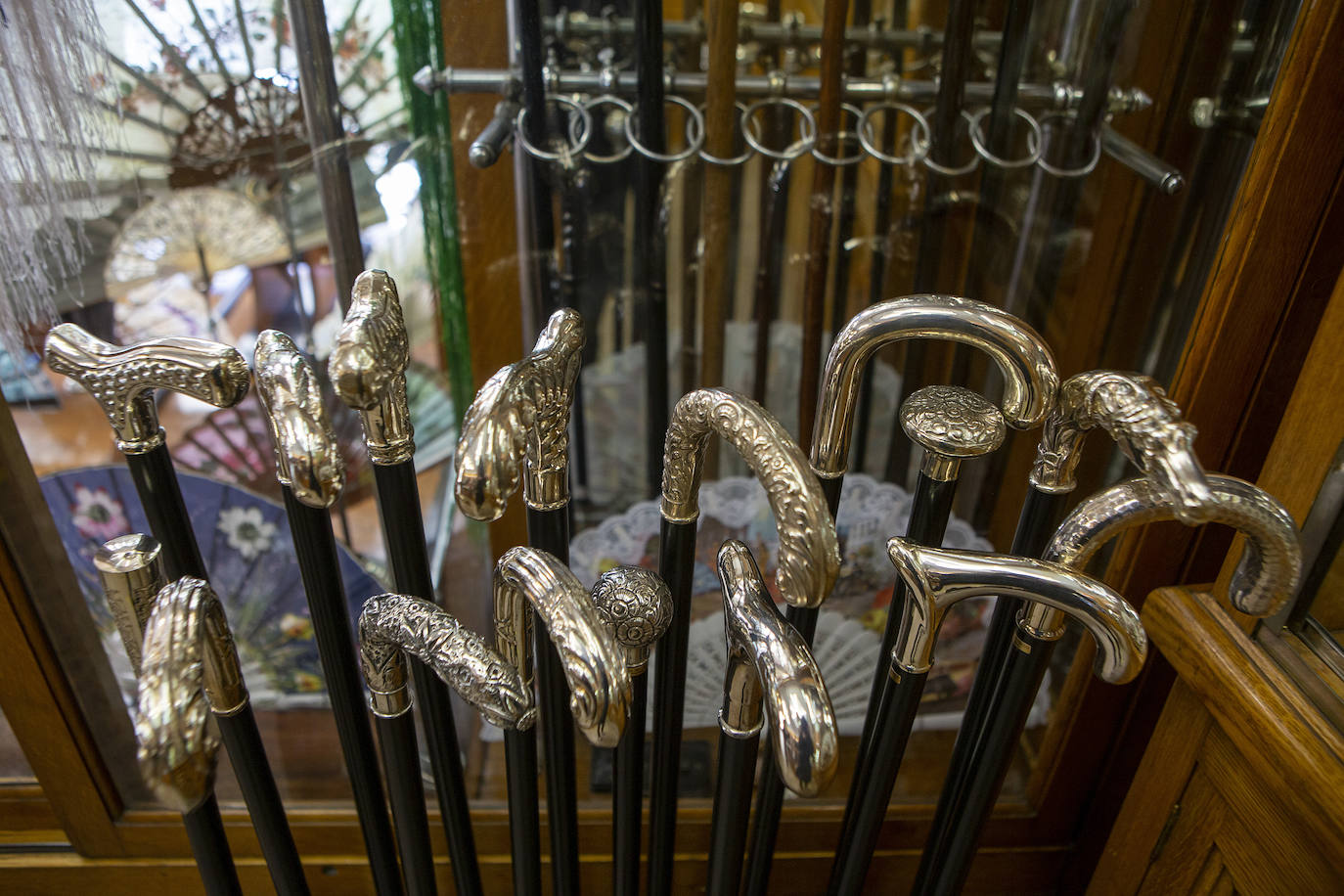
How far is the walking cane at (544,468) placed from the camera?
296mm

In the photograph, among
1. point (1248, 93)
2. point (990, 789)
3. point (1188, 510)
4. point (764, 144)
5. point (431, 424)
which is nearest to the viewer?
point (1188, 510)

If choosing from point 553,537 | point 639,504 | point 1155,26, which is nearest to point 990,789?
point 553,537

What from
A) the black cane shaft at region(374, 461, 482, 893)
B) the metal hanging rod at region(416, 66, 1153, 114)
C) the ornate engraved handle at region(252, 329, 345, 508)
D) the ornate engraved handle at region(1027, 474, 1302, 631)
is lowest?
the black cane shaft at region(374, 461, 482, 893)

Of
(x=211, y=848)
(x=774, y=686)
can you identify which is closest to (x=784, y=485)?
(x=774, y=686)

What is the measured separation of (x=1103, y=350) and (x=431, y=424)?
1.72 feet

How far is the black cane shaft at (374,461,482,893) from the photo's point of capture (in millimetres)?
367

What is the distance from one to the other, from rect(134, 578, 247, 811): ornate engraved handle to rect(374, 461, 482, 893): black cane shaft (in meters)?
0.07

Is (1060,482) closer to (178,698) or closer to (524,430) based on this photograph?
(524,430)

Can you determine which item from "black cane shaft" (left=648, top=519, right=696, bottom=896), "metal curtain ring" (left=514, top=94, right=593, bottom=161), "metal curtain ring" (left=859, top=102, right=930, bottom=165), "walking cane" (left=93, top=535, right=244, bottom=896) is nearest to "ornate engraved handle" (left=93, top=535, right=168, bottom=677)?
"walking cane" (left=93, top=535, right=244, bottom=896)

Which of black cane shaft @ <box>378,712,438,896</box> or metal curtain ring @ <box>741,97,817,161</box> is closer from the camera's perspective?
black cane shaft @ <box>378,712,438,896</box>

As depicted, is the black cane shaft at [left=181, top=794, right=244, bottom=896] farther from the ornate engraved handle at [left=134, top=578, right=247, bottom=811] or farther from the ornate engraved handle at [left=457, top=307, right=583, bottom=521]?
the ornate engraved handle at [left=457, top=307, right=583, bottom=521]

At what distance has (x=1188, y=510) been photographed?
0.31 meters

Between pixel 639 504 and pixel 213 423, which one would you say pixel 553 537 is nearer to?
pixel 639 504

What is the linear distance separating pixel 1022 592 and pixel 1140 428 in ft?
0.23
